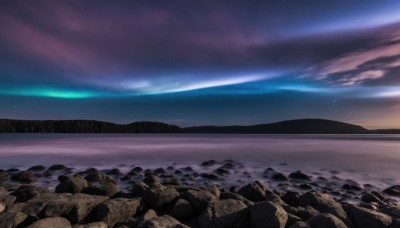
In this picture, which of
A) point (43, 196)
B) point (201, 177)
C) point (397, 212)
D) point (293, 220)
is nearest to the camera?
point (293, 220)

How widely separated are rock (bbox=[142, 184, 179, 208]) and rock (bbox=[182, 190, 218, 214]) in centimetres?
41

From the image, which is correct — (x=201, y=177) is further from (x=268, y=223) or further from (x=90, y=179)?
(x=268, y=223)

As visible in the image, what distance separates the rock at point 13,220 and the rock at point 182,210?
334 cm

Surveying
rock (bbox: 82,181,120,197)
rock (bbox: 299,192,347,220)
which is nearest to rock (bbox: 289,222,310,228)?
rock (bbox: 299,192,347,220)

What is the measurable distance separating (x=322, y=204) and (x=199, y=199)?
124 inches

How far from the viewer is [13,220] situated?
693cm

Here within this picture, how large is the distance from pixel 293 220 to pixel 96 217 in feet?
14.6

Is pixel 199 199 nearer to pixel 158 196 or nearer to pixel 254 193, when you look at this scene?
pixel 158 196

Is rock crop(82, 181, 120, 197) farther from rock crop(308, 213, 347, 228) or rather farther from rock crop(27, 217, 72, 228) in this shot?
rock crop(308, 213, 347, 228)

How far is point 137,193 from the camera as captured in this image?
9484 mm

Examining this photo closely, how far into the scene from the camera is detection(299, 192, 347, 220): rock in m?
7.64

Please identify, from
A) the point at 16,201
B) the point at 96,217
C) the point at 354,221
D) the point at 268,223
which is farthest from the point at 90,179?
the point at 354,221

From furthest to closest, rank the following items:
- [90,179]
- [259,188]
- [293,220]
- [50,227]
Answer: [90,179] < [259,188] < [293,220] < [50,227]

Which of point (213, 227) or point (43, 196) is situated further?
point (43, 196)
